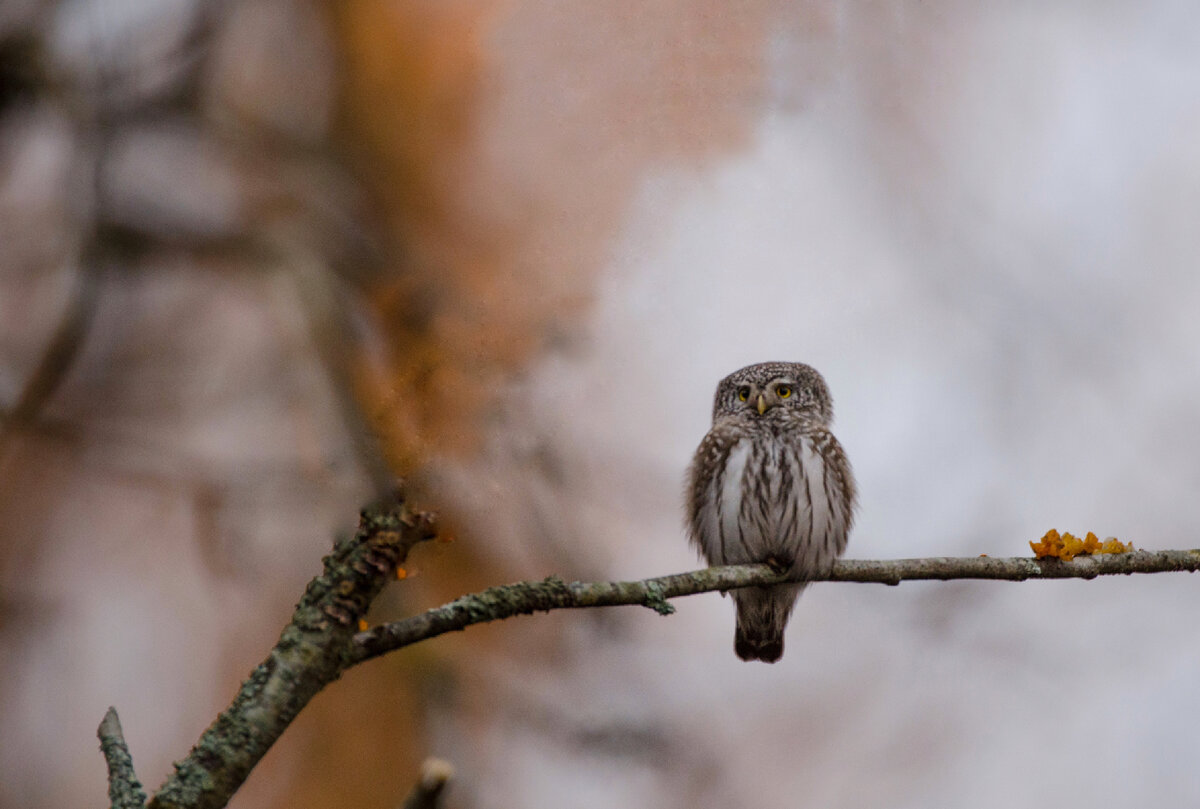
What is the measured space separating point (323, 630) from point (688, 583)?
3.59 feet

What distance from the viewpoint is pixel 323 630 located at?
140 cm

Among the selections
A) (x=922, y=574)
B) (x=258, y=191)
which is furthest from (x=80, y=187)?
(x=922, y=574)

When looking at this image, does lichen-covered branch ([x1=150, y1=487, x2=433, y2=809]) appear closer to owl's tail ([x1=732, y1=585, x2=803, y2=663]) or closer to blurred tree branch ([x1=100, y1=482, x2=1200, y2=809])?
blurred tree branch ([x1=100, y1=482, x2=1200, y2=809])

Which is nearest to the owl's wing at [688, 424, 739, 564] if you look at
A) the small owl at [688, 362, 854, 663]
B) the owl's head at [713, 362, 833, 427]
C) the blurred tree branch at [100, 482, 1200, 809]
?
the small owl at [688, 362, 854, 663]

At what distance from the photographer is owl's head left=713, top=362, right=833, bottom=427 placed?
4332mm

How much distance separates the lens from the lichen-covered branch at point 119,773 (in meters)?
1.30

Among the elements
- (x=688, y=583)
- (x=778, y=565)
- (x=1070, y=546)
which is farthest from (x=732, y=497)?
(x=688, y=583)

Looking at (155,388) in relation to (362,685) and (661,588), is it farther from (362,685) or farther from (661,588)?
(661,588)

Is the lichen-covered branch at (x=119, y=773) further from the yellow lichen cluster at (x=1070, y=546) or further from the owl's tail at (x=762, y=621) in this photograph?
the owl's tail at (x=762, y=621)

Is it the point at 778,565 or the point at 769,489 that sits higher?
the point at 769,489

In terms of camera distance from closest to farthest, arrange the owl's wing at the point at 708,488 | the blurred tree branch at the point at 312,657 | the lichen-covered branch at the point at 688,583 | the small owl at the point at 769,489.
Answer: the blurred tree branch at the point at 312,657, the lichen-covered branch at the point at 688,583, the small owl at the point at 769,489, the owl's wing at the point at 708,488

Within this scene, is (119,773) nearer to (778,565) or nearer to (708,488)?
(778,565)

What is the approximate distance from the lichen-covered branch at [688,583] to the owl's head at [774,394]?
1.13 meters

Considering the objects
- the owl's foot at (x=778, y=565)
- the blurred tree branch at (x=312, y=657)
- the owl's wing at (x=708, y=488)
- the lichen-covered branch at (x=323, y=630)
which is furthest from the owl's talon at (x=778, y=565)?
the lichen-covered branch at (x=323, y=630)
